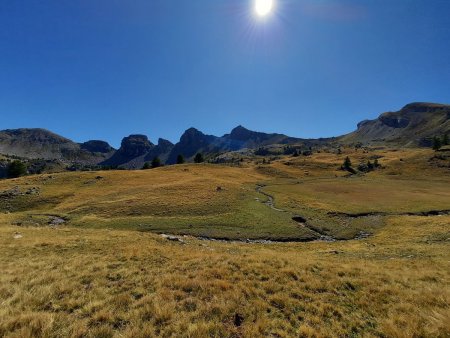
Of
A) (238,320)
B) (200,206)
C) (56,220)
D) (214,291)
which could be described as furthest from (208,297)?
(56,220)

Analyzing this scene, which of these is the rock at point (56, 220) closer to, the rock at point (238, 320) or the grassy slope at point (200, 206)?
the grassy slope at point (200, 206)

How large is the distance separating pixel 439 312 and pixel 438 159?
169643 mm

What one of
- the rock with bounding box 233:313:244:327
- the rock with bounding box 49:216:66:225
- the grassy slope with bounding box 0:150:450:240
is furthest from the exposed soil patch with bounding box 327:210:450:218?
the rock with bounding box 49:216:66:225

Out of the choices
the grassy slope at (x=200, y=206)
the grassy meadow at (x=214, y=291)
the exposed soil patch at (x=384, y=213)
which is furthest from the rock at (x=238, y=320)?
the exposed soil patch at (x=384, y=213)

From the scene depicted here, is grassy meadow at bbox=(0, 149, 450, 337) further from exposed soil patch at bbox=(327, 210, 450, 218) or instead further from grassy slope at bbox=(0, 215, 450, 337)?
exposed soil patch at bbox=(327, 210, 450, 218)

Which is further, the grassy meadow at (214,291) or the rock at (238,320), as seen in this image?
the rock at (238,320)

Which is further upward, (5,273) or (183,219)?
(5,273)

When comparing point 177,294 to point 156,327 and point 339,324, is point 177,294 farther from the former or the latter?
point 339,324

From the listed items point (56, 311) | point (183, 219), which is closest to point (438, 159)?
point (183, 219)

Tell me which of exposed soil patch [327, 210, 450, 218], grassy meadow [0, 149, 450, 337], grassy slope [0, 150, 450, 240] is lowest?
exposed soil patch [327, 210, 450, 218]

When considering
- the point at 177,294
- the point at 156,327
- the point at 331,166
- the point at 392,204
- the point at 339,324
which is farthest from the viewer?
the point at 331,166

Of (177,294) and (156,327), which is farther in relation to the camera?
(177,294)

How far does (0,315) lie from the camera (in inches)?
374

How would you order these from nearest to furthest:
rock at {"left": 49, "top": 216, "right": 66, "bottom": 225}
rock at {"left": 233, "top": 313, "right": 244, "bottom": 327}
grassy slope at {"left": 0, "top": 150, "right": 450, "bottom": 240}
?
rock at {"left": 233, "top": 313, "right": 244, "bottom": 327}
grassy slope at {"left": 0, "top": 150, "right": 450, "bottom": 240}
rock at {"left": 49, "top": 216, "right": 66, "bottom": 225}
